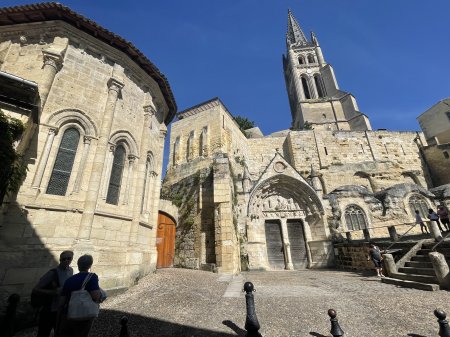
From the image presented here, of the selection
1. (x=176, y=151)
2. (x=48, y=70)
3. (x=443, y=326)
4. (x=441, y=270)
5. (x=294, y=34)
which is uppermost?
(x=294, y=34)

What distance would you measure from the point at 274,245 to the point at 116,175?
10.1 metres

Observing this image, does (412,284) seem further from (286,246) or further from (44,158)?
(44,158)

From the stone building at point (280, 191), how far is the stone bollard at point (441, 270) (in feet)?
15.6

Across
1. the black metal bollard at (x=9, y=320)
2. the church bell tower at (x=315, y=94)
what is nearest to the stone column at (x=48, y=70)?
the black metal bollard at (x=9, y=320)

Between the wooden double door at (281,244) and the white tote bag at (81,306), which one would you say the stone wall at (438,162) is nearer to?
the wooden double door at (281,244)

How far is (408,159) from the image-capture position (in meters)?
23.0

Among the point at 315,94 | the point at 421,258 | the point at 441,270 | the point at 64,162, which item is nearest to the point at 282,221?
the point at 421,258

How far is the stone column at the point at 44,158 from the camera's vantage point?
5215 millimetres

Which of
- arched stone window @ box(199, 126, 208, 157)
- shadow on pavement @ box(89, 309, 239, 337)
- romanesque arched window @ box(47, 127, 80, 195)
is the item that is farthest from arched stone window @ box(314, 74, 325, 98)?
shadow on pavement @ box(89, 309, 239, 337)

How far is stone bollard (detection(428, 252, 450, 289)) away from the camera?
5.77 m

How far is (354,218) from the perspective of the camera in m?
15.3

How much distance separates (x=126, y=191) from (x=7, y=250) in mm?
2946

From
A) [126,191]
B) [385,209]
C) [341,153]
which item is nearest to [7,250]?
[126,191]

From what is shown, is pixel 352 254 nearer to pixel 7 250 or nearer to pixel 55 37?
pixel 7 250
